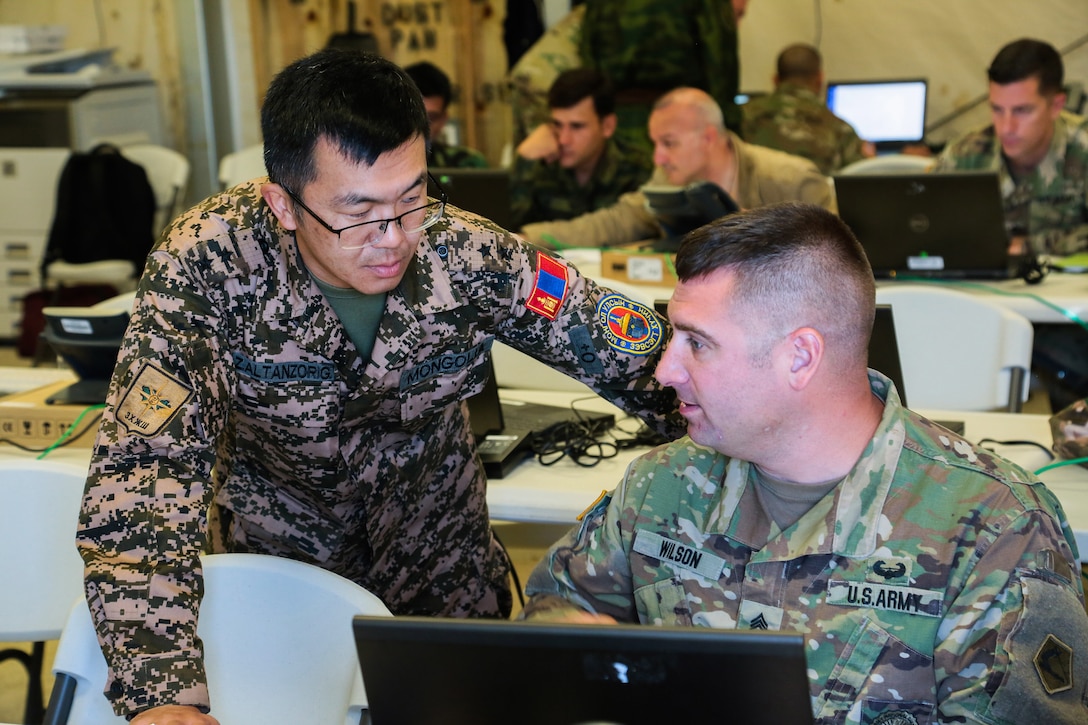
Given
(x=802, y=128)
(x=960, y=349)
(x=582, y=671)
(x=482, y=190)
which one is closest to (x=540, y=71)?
(x=802, y=128)

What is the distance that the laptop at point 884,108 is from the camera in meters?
6.18

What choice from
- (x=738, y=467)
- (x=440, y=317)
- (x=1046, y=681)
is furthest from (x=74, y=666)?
(x=1046, y=681)

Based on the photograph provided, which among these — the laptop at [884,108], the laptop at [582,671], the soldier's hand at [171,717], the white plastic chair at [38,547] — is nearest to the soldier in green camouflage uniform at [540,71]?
the laptop at [884,108]

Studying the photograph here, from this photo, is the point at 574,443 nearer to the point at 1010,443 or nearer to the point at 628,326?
the point at 628,326

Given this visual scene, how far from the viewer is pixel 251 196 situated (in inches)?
68.3

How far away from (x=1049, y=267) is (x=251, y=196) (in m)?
2.70

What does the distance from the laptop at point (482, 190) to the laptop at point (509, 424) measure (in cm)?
131

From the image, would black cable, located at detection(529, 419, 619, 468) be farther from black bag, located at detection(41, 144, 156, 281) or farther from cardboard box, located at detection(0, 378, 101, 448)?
black bag, located at detection(41, 144, 156, 281)

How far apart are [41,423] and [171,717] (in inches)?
56.6

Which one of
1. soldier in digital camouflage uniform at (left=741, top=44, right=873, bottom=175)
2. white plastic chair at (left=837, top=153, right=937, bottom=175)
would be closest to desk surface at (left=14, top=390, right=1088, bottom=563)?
white plastic chair at (left=837, top=153, right=937, bottom=175)

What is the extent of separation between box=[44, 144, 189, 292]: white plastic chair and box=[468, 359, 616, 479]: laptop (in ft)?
11.0

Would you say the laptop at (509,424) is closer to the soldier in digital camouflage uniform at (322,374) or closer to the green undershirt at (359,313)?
the soldier in digital camouflage uniform at (322,374)

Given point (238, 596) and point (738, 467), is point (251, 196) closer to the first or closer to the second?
point (238, 596)

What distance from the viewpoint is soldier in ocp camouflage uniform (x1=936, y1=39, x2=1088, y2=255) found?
3.97 meters
